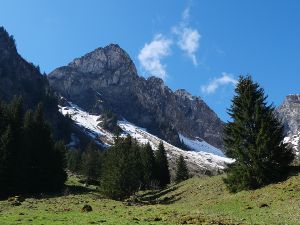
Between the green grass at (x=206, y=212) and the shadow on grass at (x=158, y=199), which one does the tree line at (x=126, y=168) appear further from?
the green grass at (x=206, y=212)

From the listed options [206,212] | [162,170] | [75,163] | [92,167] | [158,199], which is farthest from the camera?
[75,163]

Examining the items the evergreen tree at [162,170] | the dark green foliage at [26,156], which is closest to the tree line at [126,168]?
the evergreen tree at [162,170]

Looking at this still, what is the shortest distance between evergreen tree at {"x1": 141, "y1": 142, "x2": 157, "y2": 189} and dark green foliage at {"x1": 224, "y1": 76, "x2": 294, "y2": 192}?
50.4 m

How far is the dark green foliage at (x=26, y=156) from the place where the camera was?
201 feet

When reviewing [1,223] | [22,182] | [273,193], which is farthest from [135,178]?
[1,223]

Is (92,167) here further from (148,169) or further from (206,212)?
(206,212)

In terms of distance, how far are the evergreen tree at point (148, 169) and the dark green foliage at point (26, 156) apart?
28843mm

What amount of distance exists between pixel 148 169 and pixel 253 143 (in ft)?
183

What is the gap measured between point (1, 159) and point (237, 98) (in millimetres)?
35597

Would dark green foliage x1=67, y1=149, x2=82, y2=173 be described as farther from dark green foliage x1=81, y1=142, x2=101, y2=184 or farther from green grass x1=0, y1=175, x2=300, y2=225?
green grass x1=0, y1=175, x2=300, y2=225

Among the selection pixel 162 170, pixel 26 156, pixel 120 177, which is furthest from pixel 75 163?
pixel 120 177

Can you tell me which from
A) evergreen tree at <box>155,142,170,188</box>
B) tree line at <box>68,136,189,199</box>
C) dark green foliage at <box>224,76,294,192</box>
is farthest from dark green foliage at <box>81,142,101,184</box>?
dark green foliage at <box>224,76,294,192</box>

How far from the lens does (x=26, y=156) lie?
66.5 metres

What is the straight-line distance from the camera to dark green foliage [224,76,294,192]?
45.8 m
